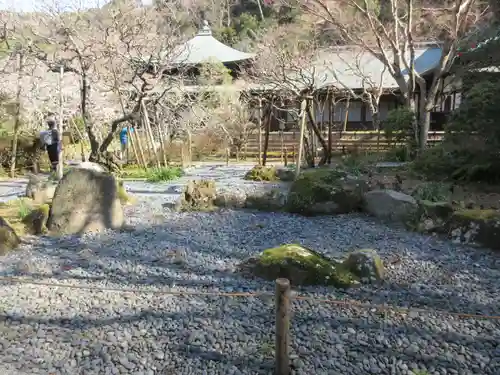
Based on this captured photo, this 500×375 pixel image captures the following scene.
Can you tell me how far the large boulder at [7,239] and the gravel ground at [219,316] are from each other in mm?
155

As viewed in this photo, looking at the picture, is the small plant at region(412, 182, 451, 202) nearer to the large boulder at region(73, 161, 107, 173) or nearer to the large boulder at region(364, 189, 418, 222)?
the large boulder at region(364, 189, 418, 222)

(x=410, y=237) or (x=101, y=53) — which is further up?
(x=101, y=53)

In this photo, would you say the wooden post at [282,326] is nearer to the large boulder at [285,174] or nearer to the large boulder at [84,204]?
the large boulder at [84,204]

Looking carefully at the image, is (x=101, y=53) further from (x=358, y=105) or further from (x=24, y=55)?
(x=358, y=105)

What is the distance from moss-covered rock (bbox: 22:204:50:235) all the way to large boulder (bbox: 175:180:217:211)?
1.63 metres

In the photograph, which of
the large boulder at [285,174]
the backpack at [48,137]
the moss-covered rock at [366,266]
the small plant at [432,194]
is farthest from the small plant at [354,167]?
the backpack at [48,137]

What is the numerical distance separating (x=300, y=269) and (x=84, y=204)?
2725 mm

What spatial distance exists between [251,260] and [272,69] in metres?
11.2

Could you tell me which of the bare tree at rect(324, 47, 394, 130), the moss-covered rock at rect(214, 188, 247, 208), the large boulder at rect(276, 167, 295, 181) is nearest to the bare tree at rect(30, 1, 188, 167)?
the large boulder at rect(276, 167, 295, 181)

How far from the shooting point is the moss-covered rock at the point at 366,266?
3166 millimetres

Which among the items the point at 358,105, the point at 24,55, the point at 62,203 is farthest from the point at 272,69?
the point at 62,203

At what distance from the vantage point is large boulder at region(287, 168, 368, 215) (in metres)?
5.47

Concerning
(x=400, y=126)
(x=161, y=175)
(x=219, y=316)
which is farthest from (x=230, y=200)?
(x=400, y=126)

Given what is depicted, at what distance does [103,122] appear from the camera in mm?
14031
